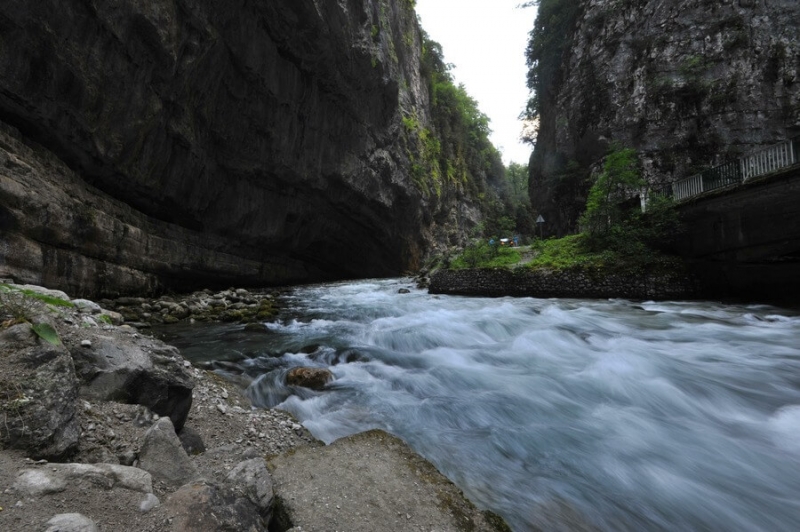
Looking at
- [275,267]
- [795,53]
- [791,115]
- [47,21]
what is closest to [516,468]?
[47,21]

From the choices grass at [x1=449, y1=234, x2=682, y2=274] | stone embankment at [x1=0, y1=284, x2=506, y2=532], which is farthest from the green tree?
stone embankment at [x1=0, y1=284, x2=506, y2=532]

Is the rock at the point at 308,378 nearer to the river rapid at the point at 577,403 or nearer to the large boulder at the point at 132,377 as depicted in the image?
the river rapid at the point at 577,403

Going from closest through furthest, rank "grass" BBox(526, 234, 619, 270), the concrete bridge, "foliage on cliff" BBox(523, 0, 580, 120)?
1. the concrete bridge
2. "grass" BBox(526, 234, 619, 270)
3. "foliage on cliff" BBox(523, 0, 580, 120)

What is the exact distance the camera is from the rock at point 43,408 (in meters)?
1.57

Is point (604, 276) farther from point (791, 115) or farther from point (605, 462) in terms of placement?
point (791, 115)

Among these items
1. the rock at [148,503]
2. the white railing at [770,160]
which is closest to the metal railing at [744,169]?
the white railing at [770,160]

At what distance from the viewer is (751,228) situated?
9.62 meters

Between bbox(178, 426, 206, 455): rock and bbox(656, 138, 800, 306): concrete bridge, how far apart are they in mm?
13344

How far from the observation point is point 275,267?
67.0 ft

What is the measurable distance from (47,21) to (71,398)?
418 inches

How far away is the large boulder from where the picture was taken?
7.84ft

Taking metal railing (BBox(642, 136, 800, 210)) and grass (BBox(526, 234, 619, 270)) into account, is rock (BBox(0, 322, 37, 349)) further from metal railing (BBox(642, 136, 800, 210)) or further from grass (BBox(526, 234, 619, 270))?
metal railing (BBox(642, 136, 800, 210))

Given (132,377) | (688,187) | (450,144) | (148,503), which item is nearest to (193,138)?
(132,377)

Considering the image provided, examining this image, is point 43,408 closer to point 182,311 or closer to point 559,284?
point 182,311
